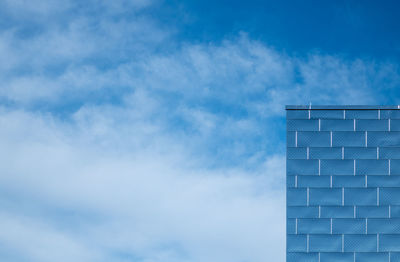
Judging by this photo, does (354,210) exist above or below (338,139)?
below

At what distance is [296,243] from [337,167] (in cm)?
509

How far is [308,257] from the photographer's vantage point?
36.6 meters

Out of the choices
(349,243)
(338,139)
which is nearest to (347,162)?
(338,139)

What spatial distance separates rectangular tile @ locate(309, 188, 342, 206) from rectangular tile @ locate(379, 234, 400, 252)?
123 inches

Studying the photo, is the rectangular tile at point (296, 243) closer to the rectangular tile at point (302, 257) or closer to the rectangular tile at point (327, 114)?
the rectangular tile at point (302, 257)

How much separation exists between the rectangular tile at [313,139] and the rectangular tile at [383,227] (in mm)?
5177

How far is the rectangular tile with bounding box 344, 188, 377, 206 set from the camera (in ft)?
123

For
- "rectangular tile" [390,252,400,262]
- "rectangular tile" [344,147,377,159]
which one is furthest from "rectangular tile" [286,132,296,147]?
"rectangular tile" [390,252,400,262]

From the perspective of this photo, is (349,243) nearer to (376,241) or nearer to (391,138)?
(376,241)

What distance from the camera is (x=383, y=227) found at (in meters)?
37.1

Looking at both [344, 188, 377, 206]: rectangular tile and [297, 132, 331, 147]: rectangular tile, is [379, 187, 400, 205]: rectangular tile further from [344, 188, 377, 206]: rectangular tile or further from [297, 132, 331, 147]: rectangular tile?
[297, 132, 331, 147]: rectangular tile

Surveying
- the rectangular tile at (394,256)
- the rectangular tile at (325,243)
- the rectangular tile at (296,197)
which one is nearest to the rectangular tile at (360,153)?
the rectangular tile at (296,197)

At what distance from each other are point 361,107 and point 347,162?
3.43m

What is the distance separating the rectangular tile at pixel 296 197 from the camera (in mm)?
37469
